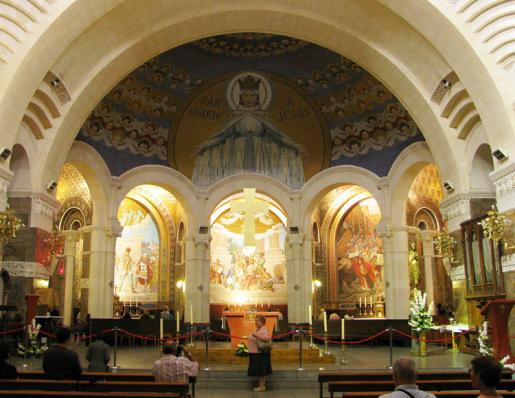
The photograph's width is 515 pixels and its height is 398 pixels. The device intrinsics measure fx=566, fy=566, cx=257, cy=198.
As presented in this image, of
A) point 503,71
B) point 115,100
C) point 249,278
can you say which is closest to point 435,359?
point 503,71

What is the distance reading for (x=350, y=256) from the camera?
2414cm

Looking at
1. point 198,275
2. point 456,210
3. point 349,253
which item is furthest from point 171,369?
point 349,253

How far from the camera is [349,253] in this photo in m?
24.2

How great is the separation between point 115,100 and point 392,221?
31.8 feet

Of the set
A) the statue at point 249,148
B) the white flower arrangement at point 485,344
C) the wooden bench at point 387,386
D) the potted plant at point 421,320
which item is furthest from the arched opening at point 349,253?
the wooden bench at point 387,386

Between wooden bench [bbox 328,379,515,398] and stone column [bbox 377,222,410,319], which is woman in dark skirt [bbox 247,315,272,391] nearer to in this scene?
wooden bench [bbox 328,379,515,398]

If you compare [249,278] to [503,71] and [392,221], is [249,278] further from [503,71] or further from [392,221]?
[503,71]

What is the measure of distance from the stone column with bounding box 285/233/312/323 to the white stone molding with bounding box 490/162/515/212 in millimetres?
9801

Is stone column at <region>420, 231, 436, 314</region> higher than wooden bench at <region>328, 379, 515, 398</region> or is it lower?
higher

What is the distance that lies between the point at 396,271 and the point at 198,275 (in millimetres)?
6854

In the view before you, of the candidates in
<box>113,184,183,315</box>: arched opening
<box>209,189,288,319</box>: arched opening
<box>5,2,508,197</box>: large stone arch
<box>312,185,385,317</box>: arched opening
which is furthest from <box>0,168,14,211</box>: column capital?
<box>209,189,288,319</box>: arched opening

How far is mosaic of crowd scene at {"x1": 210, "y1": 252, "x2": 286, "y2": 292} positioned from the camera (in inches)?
1053

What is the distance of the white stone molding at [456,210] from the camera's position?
13109mm

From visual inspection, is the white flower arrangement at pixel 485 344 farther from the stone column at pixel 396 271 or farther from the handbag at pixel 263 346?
the stone column at pixel 396 271
